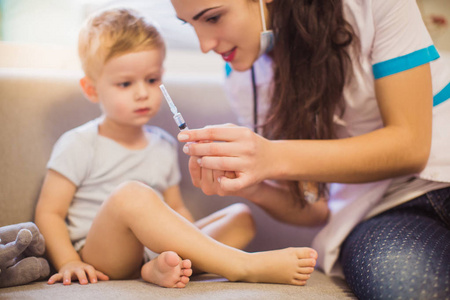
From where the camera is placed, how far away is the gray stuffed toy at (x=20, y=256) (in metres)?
0.76

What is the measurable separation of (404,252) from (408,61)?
1.27ft

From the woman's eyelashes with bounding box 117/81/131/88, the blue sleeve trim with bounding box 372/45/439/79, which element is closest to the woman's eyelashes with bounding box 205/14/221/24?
the woman's eyelashes with bounding box 117/81/131/88

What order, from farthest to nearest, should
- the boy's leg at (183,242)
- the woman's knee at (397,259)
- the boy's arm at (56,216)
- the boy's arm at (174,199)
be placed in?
1. the boy's arm at (174,199)
2. the boy's arm at (56,216)
3. the boy's leg at (183,242)
4. the woman's knee at (397,259)

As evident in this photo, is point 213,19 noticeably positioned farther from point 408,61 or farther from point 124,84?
point 408,61

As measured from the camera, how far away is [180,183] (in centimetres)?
128

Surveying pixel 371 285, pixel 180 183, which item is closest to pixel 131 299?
pixel 371 285

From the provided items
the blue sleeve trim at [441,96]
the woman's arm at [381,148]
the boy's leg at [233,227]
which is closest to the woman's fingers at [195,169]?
the woman's arm at [381,148]

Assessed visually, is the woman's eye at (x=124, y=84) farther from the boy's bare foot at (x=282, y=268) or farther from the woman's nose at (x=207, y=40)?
the boy's bare foot at (x=282, y=268)

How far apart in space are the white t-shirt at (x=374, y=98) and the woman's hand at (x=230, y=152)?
0.33m

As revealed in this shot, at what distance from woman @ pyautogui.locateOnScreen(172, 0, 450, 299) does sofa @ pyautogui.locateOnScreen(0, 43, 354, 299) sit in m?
0.15

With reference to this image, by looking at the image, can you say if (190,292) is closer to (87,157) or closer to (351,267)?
(351,267)

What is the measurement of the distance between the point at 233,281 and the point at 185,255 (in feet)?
0.37

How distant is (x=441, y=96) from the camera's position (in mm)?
963

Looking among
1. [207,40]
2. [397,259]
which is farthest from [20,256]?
[397,259]
